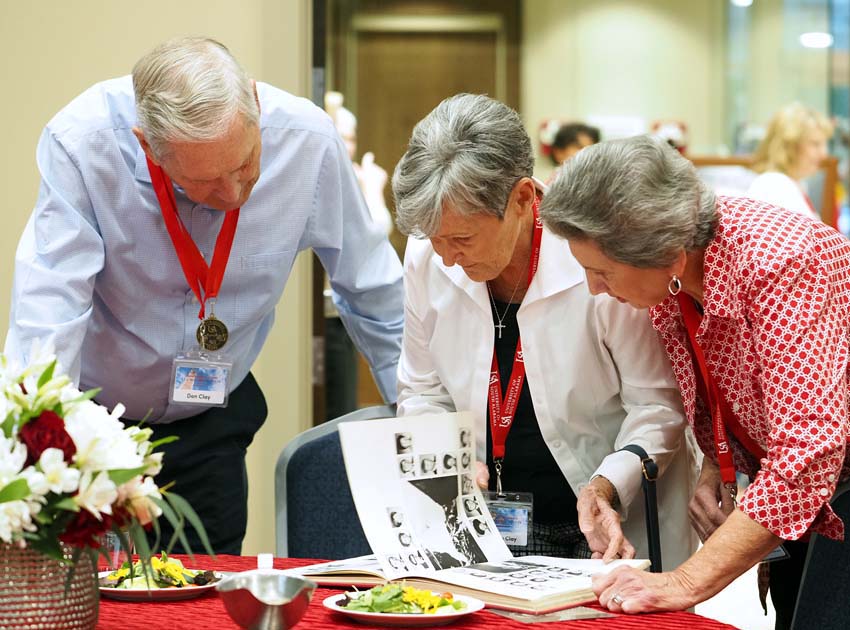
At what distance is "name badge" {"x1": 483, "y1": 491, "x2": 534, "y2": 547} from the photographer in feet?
6.16

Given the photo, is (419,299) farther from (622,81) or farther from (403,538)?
(622,81)

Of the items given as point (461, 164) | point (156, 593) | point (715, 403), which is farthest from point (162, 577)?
point (715, 403)

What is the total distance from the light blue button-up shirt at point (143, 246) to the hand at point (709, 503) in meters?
0.78

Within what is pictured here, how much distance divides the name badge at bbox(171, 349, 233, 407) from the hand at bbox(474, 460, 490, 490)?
614 mm

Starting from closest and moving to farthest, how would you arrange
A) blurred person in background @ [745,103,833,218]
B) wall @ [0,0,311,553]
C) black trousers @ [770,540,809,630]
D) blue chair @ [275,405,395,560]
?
1. black trousers @ [770,540,809,630]
2. blue chair @ [275,405,395,560]
3. wall @ [0,0,311,553]
4. blurred person in background @ [745,103,833,218]

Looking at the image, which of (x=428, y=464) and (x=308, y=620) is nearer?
(x=308, y=620)

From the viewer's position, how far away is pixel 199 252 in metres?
2.31

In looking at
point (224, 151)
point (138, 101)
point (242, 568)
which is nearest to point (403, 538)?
point (242, 568)

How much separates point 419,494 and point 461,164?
0.52 m

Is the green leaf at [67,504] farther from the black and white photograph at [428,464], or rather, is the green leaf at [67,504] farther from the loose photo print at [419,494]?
the black and white photograph at [428,464]

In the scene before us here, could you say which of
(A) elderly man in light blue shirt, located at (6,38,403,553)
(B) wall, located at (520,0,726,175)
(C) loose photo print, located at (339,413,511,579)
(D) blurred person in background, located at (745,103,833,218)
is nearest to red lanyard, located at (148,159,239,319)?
(A) elderly man in light blue shirt, located at (6,38,403,553)

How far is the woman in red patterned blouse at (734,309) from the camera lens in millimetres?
1610

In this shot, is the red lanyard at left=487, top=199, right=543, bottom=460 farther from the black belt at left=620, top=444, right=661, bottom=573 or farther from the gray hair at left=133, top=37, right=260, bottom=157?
the gray hair at left=133, top=37, right=260, bottom=157

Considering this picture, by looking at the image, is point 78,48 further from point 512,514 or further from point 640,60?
point 640,60
